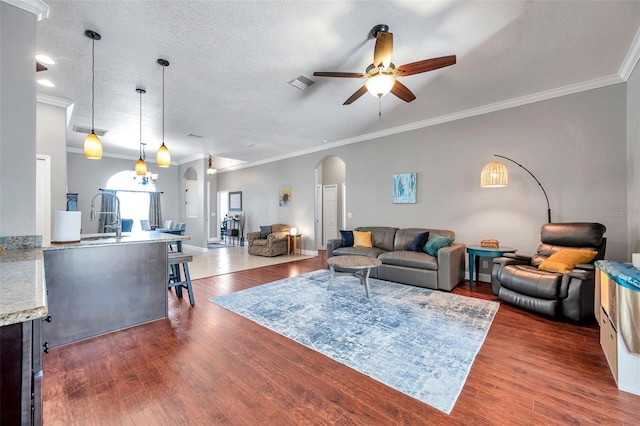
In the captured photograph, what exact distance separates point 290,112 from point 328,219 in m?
4.48

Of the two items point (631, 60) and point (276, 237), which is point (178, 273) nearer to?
point (276, 237)

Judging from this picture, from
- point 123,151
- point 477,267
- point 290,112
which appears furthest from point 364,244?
point 123,151

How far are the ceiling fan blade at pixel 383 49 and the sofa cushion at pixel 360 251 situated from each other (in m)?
3.23

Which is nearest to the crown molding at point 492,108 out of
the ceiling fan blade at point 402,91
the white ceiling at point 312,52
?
the white ceiling at point 312,52

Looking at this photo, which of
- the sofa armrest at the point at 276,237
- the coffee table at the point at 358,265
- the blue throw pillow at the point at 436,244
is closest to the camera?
the coffee table at the point at 358,265

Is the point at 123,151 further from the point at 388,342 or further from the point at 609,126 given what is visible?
the point at 609,126

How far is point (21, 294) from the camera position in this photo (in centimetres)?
89

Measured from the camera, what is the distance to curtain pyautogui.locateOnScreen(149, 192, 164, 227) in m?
8.96

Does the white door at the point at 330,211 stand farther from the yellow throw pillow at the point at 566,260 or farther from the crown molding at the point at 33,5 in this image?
the crown molding at the point at 33,5

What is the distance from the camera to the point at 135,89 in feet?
12.2

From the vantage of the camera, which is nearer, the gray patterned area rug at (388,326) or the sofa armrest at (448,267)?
the gray patterned area rug at (388,326)

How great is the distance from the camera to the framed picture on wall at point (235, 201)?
9.69 m

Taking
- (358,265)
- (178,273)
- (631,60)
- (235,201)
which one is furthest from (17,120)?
(235,201)

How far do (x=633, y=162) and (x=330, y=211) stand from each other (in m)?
6.35
